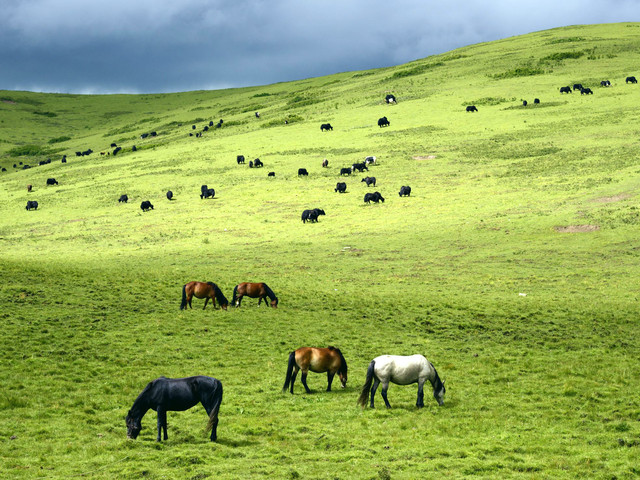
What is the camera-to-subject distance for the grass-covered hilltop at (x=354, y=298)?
45.2ft

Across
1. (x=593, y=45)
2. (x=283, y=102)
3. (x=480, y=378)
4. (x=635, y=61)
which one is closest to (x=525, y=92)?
(x=635, y=61)

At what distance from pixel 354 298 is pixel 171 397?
18.4 m

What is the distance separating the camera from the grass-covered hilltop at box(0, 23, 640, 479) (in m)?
13.8

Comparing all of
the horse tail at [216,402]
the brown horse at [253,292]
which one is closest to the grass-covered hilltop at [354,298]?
the brown horse at [253,292]

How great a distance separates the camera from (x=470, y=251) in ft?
137

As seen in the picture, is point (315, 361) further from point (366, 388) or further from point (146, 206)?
point (146, 206)

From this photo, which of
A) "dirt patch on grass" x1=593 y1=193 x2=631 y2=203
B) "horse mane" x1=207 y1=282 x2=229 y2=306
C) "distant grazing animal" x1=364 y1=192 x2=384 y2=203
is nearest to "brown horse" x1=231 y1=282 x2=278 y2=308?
"horse mane" x1=207 y1=282 x2=229 y2=306

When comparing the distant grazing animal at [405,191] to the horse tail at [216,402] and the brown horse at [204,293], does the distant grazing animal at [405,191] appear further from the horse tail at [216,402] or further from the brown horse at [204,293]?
the horse tail at [216,402]

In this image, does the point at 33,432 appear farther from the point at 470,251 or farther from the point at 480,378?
the point at 470,251

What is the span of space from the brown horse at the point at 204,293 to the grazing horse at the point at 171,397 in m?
14.3

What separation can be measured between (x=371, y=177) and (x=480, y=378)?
4767cm

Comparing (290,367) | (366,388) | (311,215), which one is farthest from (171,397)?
(311,215)

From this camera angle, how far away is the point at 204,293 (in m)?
28.2

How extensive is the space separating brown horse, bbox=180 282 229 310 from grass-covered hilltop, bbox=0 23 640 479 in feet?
2.72
